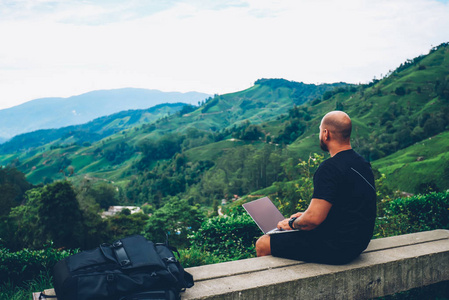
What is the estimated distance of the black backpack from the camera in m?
2.73

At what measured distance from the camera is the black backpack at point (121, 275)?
2.73 metres

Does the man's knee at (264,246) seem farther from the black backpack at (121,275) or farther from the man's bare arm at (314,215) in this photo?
the black backpack at (121,275)

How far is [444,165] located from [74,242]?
146 ft

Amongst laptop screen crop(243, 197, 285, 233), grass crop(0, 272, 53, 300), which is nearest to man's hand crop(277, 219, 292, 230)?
laptop screen crop(243, 197, 285, 233)

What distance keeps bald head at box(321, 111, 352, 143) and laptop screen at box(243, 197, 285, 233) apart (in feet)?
4.01

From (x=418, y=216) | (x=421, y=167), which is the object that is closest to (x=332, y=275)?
(x=418, y=216)

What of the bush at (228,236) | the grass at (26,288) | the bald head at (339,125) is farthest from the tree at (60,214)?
the bald head at (339,125)

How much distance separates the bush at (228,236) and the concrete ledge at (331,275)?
250 cm

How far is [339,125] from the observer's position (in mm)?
3477

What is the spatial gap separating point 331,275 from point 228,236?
326 cm

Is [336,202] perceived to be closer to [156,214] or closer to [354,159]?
[354,159]

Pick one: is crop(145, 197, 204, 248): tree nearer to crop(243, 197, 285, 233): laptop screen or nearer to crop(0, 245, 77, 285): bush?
crop(0, 245, 77, 285): bush

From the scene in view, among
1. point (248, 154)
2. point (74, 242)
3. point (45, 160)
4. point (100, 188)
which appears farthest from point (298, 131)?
point (45, 160)

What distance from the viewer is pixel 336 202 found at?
3.45 metres
